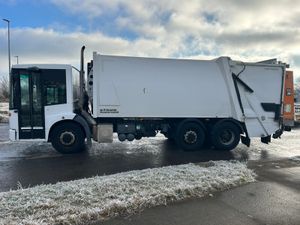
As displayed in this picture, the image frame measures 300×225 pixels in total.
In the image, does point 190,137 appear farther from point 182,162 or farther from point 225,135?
point 182,162

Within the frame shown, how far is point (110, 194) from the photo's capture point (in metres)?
5.84

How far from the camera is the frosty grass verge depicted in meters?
4.96

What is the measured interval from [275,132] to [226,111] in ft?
6.56

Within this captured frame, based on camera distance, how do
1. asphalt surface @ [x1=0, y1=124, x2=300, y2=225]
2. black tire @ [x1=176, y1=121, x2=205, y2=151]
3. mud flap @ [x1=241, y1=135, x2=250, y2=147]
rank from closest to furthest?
asphalt surface @ [x1=0, y1=124, x2=300, y2=225] < black tire @ [x1=176, y1=121, x2=205, y2=151] < mud flap @ [x1=241, y1=135, x2=250, y2=147]

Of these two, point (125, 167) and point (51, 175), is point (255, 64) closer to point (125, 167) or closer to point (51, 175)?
point (125, 167)

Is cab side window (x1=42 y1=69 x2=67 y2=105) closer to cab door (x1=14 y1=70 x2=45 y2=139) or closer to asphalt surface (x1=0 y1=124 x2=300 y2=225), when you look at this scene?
cab door (x1=14 y1=70 x2=45 y2=139)

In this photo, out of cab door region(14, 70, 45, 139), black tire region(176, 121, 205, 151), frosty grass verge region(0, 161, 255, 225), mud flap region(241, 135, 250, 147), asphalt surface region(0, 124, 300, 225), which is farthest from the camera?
mud flap region(241, 135, 250, 147)

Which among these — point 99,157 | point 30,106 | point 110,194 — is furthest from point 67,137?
point 110,194

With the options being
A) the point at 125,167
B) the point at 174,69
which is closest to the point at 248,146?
the point at 174,69

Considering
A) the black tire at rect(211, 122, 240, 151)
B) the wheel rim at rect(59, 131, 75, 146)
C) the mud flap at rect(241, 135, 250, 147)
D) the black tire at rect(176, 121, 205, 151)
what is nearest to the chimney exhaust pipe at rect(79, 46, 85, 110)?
the wheel rim at rect(59, 131, 75, 146)

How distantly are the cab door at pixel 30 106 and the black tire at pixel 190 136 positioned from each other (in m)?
4.35

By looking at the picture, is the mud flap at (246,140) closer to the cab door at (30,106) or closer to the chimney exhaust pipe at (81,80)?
the chimney exhaust pipe at (81,80)

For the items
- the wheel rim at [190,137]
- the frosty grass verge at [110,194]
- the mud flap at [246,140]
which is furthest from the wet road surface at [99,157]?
the frosty grass verge at [110,194]

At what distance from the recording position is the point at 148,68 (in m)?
11.3
